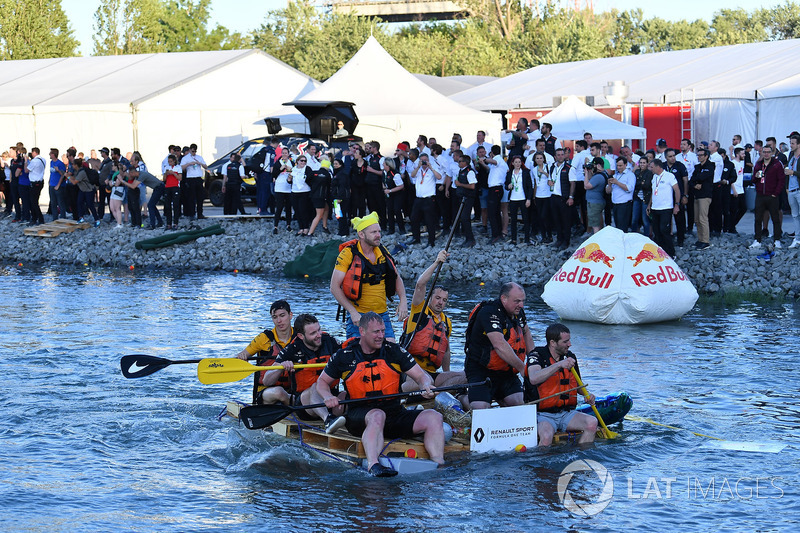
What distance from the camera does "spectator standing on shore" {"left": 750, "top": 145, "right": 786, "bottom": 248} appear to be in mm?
18844

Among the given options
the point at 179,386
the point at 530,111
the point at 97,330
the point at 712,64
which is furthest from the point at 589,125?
the point at 179,386

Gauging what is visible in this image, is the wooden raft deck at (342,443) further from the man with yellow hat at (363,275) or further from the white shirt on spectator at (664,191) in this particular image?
the white shirt on spectator at (664,191)

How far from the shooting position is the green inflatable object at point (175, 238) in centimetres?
2501

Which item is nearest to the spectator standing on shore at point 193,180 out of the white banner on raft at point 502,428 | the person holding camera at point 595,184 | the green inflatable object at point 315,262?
the green inflatable object at point 315,262

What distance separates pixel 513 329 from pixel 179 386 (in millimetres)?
4918

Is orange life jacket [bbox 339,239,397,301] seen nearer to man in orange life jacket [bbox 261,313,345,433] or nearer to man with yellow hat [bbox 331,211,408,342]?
man with yellow hat [bbox 331,211,408,342]

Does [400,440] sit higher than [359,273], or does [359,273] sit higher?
[359,273]

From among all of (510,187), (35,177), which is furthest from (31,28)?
(510,187)

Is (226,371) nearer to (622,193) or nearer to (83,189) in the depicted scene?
(622,193)

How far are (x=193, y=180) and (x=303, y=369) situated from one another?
1621 centimetres

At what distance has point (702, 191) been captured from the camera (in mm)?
19266

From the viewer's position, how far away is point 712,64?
3244cm

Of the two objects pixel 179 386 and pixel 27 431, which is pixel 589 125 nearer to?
pixel 179 386

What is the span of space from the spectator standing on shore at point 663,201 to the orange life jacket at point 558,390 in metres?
8.77
